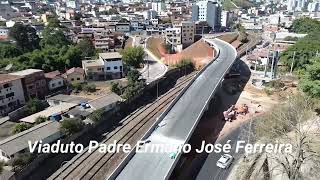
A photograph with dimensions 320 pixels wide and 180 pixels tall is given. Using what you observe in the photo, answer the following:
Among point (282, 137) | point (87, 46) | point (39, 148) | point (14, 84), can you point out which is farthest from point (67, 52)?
point (282, 137)

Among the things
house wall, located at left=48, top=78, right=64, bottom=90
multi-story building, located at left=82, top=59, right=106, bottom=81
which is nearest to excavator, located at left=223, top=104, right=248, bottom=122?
multi-story building, located at left=82, top=59, right=106, bottom=81

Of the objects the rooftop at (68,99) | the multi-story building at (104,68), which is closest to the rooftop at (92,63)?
the multi-story building at (104,68)

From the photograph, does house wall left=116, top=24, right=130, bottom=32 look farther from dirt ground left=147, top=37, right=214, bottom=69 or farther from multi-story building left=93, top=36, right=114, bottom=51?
multi-story building left=93, top=36, right=114, bottom=51

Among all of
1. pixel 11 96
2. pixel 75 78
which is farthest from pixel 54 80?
pixel 11 96

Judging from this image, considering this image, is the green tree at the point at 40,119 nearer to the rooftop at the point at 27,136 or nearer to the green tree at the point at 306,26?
the rooftop at the point at 27,136

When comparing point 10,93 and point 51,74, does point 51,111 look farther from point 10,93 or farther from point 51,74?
point 51,74

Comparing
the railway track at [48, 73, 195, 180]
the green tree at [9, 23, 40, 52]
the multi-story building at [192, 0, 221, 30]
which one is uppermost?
the multi-story building at [192, 0, 221, 30]
